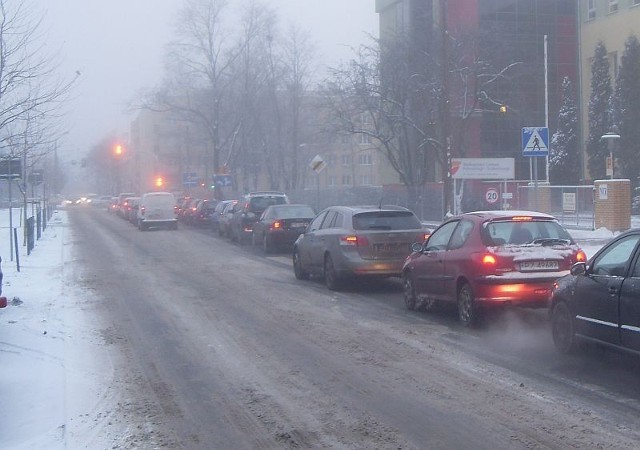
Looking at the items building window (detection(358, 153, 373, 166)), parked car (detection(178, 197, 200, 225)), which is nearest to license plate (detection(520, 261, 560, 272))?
parked car (detection(178, 197, 200, 225))

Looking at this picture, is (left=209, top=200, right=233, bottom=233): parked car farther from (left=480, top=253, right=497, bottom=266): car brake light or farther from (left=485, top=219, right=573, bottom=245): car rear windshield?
(left=480, top=253, right=497, bottom=266): car brake light

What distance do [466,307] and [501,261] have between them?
86 cm

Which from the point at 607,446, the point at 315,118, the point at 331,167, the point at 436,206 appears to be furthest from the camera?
the point at 331,167

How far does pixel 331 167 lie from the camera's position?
10112 cm

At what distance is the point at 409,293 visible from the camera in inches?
564

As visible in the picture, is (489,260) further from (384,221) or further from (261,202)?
(261,202)

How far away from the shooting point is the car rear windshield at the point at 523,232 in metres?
12.2

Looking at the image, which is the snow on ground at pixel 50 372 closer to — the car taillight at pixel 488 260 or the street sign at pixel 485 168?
the car taillight at pixel 488 260

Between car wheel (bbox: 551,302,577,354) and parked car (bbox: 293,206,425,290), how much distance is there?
6076 millimetres

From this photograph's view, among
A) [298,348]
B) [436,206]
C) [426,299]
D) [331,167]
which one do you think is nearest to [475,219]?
[426,299]

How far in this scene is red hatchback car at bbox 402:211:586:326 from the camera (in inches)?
467

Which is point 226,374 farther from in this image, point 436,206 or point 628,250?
point 436,206

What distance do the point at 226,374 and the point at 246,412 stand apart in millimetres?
1688

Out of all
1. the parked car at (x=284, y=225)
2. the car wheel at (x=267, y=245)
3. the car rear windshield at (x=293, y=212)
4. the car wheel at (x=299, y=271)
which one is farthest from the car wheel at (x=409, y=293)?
the car rear windshield at (x=293, y=212)
